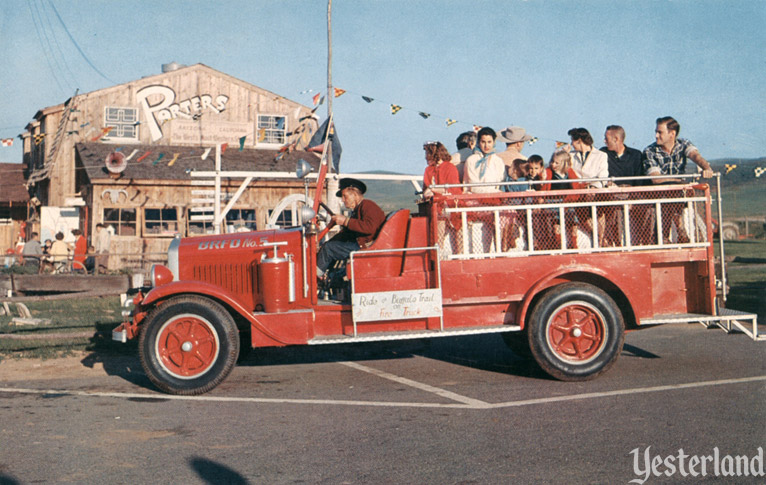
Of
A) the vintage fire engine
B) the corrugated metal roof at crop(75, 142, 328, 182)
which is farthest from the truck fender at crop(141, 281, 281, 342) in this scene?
the corrugated metal roof at crop(75, 142, 328, 182)

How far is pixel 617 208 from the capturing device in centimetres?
687

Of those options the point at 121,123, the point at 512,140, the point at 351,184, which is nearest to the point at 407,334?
the point at 351,184

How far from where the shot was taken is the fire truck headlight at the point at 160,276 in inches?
268

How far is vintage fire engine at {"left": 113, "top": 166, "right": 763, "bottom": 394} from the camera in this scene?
21.2ft

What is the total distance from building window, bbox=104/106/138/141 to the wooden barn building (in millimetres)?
34

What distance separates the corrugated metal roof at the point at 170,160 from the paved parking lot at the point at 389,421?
15201 millimetres

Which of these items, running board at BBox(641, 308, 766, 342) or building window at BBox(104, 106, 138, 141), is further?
building window at BBox(104, 106, 138, 141)

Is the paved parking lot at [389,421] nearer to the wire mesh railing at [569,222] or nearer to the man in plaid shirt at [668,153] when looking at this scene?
the wire mesh railing at [569,222]

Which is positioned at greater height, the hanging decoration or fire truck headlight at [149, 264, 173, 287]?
the hanging decoration

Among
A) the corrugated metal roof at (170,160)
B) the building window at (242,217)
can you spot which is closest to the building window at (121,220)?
the corrugated metal roof at (170,160)

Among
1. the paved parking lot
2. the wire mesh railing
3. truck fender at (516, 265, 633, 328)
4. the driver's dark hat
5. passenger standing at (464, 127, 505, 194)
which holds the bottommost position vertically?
the paved parking lot

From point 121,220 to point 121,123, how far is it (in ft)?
14.0

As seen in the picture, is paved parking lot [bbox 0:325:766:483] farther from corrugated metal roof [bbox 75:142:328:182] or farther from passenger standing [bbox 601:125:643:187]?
corrugated metal roof [bbox 75:142:328:182]

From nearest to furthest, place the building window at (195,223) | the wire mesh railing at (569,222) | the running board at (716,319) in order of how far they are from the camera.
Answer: the running board at (716,319) → the wire mesh railing at (569,222) → the building window at (195,223)
